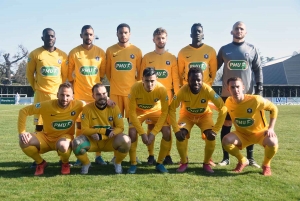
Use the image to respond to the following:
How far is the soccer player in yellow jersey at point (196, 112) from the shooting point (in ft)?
16.4

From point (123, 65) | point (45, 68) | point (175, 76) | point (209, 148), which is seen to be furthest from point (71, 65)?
point (209, 148)

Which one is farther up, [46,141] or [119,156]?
[46,141]

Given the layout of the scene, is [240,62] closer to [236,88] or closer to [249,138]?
[236,88]

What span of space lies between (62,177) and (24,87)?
37.0 m

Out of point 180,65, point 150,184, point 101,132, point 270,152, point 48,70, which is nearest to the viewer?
point 150,184

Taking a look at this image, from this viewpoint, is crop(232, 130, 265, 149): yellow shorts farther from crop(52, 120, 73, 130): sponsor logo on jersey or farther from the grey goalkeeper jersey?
crop(52, 120, 73, 130): sponsor logo on jersey

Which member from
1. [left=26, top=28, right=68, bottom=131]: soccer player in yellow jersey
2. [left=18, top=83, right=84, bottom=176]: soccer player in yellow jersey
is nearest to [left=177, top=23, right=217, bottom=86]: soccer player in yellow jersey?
[left=18, top=83, right=84, bottom=176]: soccer player in yellow jersey

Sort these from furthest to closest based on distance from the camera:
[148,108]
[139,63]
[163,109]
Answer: [139,63], [148,108], [163,109]

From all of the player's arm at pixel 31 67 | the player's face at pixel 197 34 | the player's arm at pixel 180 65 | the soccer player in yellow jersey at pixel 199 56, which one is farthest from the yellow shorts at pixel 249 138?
the player's arm at pixel 31 67

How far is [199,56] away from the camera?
223 inches

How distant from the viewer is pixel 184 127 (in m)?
5.25

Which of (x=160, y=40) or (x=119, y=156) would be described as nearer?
(x=119, y=156)

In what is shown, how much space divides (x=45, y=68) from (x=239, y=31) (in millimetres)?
3233

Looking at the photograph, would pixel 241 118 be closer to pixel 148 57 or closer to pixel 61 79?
pixel 148 57
